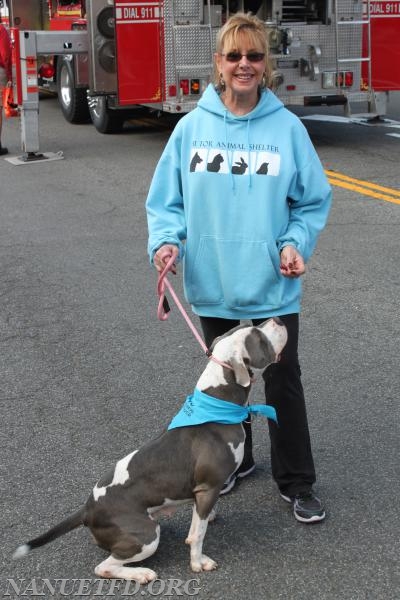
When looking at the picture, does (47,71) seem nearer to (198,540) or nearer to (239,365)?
(239,365)

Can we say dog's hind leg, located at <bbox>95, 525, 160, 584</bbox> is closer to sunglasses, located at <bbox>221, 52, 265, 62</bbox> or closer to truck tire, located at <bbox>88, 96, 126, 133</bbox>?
sunglasses, located at <bbox>221, 52, 265, 62</bbox>

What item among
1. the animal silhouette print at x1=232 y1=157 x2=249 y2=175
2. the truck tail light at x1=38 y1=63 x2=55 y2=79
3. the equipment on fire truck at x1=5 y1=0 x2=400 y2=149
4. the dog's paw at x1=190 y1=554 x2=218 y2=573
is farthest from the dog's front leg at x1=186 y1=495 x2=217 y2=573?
the truck tail light at x1=38 y1=63 x2=55 y2=79

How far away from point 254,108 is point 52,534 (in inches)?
69.3

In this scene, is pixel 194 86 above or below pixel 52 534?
above

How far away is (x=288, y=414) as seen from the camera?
12.2 ft

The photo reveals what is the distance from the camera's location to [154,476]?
330cm

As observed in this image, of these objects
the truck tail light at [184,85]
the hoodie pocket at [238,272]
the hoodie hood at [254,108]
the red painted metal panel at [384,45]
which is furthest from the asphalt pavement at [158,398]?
the red painted metal panel at [384,45]

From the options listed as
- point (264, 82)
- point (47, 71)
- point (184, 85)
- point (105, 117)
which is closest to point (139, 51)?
point (184, 85)

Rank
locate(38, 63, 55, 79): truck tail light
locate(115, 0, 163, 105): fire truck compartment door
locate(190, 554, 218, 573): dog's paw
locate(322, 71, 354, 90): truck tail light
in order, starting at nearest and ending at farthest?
1. locate(190, 554, 218, 573): dog's paw
2. locate(115, 0, 163, 105): fire truck compartment door
3. locate(322, 71, 354, 90): truck tail light
4. locate(38, 63, 55, 79): truck tail light

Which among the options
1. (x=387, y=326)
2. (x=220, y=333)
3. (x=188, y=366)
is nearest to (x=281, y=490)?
(x=220, y=333)

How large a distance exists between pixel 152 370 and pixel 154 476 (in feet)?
6.64

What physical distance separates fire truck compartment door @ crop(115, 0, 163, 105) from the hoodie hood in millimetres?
7856

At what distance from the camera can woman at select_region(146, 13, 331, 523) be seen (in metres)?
3.52

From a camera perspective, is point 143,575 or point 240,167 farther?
point 240,167
